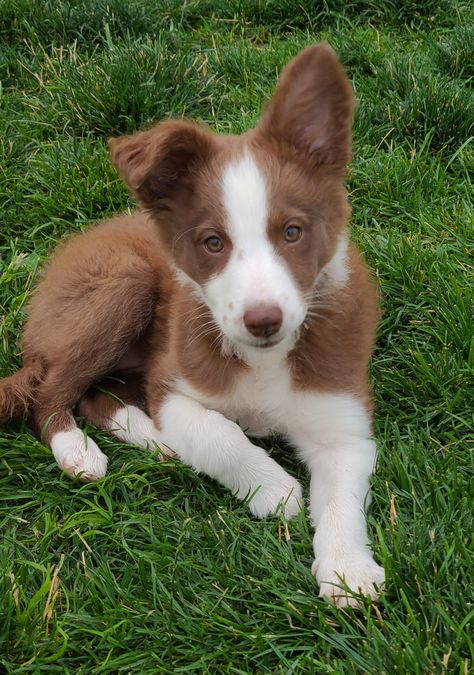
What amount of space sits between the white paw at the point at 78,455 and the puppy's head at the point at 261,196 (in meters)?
0.83

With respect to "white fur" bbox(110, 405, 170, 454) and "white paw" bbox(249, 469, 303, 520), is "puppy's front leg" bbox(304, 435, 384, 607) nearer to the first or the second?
"white paw" bbox(249, 469, 303, 520)

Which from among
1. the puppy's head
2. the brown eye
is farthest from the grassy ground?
the brown eye

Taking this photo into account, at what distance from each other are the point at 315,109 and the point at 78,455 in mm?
1682

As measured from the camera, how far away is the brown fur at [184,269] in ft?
10.2

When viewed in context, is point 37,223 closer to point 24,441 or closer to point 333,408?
point 24,441

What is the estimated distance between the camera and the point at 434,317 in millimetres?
3975

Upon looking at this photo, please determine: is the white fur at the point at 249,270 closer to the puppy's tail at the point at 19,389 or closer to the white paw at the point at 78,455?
the white paw at the point at 78,455

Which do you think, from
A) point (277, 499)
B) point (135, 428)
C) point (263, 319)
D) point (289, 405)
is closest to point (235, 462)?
point (277, 499)

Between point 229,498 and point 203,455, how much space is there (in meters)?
0.20

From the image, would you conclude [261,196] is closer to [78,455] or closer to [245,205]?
[245,205]

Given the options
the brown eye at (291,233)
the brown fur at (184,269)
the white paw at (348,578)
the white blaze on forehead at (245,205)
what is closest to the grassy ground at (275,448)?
the white paw at (348,578)

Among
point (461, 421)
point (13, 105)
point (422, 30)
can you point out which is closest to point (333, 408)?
point (461, 421)

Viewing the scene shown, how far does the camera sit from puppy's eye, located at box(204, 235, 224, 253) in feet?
10.1

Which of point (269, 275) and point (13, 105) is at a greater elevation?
point (269, 275)
